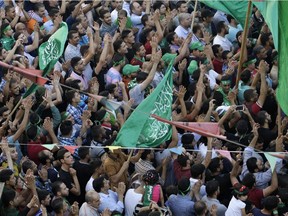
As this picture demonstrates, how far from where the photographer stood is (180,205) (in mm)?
17016

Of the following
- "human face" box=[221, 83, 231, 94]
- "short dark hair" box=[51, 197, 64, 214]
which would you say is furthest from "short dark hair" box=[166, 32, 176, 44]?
"short dark hair" box=[51, 197, 64, 214]

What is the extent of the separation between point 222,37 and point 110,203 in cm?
554

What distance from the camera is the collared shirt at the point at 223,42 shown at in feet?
71.3

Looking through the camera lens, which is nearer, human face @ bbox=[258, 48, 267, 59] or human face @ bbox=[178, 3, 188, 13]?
human face @ bbox=[258, 48, 267, 59]

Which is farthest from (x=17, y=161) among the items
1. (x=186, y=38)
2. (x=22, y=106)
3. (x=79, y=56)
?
(x=186, y=38)

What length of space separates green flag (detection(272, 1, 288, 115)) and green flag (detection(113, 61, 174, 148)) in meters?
1.35

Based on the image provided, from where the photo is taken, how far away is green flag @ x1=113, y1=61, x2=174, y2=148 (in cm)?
1680

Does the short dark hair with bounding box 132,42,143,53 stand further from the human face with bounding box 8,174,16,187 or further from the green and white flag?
the human face with bounding box 8,174,16,187

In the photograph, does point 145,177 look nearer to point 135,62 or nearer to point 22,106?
point 22,106

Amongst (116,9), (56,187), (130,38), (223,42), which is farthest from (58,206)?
(116,9)

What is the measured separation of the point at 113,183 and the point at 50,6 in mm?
5419

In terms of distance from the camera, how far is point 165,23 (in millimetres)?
21766

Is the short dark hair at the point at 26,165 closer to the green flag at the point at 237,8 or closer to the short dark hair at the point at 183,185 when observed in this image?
the short dark hair at the point at 183,185

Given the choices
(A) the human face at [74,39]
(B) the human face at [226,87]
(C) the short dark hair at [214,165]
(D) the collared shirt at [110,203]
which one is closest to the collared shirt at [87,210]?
(D) the collared shirt at [110,203]
